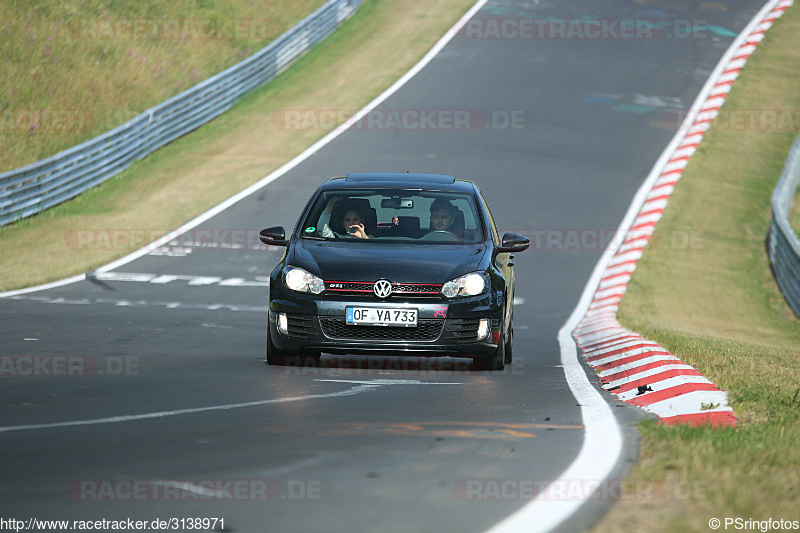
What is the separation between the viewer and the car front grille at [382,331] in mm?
9266

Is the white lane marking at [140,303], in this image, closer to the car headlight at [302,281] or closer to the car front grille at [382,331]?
the car headlight at [302,281]

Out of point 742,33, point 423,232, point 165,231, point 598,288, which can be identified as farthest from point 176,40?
point 423,232

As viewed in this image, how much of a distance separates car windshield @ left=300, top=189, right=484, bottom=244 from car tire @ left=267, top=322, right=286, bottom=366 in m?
1.13

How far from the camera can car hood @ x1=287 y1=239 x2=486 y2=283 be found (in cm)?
939

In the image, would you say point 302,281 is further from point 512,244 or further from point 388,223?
point 512,244

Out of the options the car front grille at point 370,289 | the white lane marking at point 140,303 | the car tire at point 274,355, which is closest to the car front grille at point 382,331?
the car front grille at point 370,289

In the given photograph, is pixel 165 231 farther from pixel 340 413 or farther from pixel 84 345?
pixel 340 413

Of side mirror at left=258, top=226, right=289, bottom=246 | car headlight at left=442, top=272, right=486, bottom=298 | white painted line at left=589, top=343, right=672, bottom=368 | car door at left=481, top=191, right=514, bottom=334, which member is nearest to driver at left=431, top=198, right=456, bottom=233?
car door at left=481, top=191, right=514, bottom=334

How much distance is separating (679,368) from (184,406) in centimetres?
412

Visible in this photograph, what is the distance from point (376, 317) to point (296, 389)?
1176 millimetres

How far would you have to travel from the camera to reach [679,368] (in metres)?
9.46

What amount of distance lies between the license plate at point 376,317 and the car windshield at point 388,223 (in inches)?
43.7

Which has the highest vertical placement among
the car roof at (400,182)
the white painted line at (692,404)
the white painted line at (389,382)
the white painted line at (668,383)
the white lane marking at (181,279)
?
the car roof at (400,182)

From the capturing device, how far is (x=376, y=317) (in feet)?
30.3
